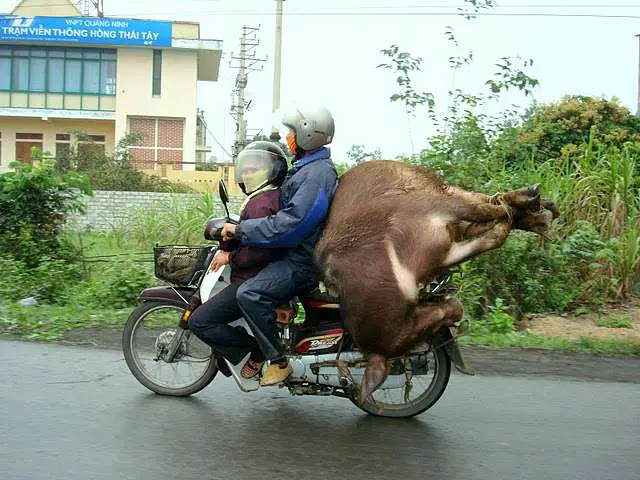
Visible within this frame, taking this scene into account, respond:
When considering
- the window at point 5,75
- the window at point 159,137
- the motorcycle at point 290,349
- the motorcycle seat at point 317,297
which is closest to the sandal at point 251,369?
the motorcycle at point 290,349

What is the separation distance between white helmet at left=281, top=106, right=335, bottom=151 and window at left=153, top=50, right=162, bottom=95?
3873 cm

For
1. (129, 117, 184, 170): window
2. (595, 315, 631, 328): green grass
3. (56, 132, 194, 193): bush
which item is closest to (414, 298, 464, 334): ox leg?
(595, 315, 631, 328): green grass

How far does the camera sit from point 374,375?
4746 mm

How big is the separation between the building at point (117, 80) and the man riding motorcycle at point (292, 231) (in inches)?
1468

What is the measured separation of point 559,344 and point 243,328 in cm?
381

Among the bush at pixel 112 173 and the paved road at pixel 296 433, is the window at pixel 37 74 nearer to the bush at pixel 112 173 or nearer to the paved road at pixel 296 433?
the bush at pixel 112 173

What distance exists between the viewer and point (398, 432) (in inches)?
198

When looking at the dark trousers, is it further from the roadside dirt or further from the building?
the building

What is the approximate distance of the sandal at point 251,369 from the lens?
209 inches

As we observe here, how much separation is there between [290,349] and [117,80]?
128 feet

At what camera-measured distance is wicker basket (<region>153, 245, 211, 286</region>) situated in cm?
550

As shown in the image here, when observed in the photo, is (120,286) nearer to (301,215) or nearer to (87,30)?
(301,215)

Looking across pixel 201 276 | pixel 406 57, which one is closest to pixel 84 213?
pixel 406 57

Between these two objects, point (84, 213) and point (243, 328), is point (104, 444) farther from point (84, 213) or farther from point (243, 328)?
point (84, 213)
